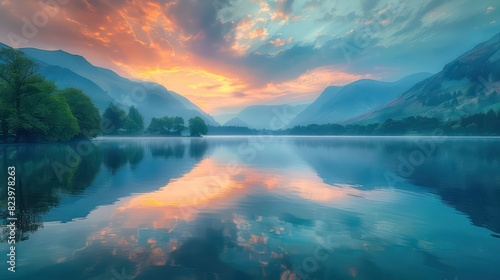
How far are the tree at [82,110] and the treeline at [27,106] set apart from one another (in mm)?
28389

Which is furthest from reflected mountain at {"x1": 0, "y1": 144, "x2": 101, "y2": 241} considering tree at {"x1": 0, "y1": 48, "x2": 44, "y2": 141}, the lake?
tree at {"x1": 0, "y1": 48, "x2": 44, "y2": 141}

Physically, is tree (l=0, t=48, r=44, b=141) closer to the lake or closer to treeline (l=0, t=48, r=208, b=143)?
treeline (l=0, t=48, r=208, b=143)

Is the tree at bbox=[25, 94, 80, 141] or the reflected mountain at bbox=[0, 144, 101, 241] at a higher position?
the tree at bbox=[25, 94, 80, 141]

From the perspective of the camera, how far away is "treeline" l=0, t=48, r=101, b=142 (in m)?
71.5

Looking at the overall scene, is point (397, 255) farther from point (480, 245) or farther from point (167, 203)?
point (167, 203)

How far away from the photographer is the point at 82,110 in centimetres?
11519

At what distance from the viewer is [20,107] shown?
241ft

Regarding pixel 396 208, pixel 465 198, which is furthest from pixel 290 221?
pixel 465 198

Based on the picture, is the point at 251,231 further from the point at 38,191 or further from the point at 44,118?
the point at 44,118

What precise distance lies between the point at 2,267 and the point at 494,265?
1991 centimetres

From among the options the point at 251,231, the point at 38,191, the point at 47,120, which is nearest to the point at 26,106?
the point at 47,120

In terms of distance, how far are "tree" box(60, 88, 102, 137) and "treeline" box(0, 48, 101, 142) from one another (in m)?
28.4

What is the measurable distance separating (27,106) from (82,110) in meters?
42.0

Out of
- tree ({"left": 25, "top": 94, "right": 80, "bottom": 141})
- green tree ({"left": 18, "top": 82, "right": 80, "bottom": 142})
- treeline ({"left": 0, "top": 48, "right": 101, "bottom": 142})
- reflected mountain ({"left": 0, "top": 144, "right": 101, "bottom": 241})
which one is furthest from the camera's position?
tree ({"left": 25, "top": 94, "right": 80, "bottom": 141})
